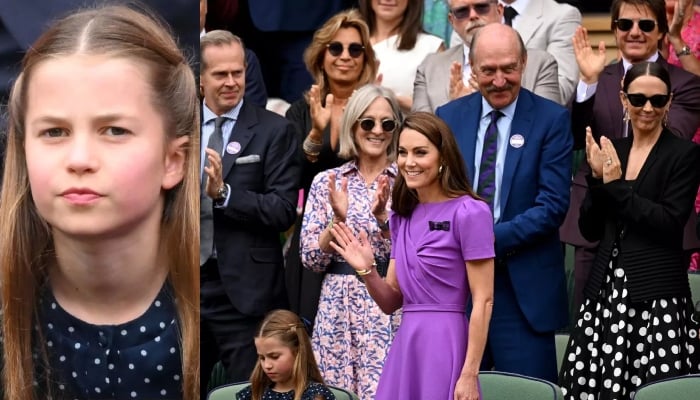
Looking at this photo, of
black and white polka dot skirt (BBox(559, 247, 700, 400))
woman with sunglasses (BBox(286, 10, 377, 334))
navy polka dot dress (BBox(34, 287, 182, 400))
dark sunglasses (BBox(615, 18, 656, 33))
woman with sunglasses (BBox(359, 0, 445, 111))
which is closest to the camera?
navy polka dot dress (BBox(34, 287, 182, 400))

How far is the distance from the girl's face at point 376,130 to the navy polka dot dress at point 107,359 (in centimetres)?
239

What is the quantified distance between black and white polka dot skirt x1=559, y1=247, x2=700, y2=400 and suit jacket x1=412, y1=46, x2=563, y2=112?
47.1 inches

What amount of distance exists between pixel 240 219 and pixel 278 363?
2.95 feet

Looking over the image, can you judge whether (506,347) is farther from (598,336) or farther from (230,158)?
(230,158)

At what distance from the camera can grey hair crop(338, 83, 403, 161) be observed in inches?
291

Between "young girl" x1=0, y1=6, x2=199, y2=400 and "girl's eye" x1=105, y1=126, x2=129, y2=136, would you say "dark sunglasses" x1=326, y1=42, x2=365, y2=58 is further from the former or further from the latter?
"girl's eye" x1=105, y1=126, x2=129, y2=136

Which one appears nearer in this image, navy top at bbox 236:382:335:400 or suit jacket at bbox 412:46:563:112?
navy top at bbox 236:382:335:400

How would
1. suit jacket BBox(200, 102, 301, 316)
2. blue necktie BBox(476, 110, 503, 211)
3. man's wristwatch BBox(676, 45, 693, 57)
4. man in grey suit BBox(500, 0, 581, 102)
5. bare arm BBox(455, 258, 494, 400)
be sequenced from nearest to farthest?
bare arm BBox(455, 258, 494, 400) → blue necktie BBox(476, 110, 503, 211) → suit jacket BBox(200, 102, 301, 316) → man's wristwatch BBox(676, 45, 693, 57) → man in grey suit BBox(500, 0, 581, 102)

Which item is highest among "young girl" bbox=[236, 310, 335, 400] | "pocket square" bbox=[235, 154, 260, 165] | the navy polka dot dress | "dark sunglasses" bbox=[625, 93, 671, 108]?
"dark sunglasses" bbox=[625, 93, 671, 108]

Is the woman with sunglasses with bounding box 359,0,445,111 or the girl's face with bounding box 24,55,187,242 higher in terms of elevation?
the woman with sunglasses with bounding box 359,0,445,111

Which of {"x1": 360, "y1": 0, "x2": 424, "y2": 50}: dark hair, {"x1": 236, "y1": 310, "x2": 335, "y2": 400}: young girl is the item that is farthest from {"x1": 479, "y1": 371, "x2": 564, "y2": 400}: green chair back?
{"x1": 360, "y1": 0, "x2": 424, "y2": 50}: dark hair

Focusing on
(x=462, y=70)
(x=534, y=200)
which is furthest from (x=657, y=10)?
(x=534, y=200)

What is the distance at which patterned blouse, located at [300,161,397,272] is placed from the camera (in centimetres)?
716

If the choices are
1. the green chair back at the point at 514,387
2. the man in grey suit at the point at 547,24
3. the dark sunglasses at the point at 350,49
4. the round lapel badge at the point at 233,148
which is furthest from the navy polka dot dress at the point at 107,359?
the man in grey suit at the point at 547,24
